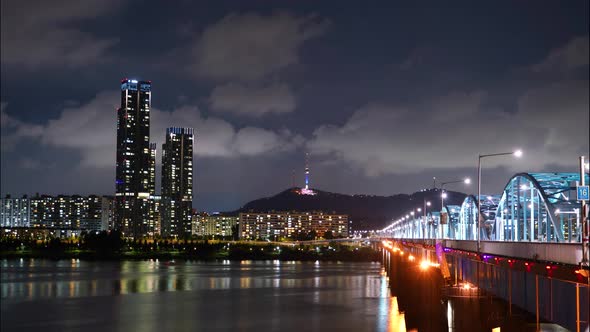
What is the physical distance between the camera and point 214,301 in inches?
3767

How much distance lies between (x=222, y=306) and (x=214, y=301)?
5994 millimetres

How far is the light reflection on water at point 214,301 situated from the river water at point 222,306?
108mm

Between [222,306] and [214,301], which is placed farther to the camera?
[214,301]

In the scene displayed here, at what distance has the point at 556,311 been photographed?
24438 millimetres

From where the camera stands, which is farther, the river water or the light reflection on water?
the light reflection on water

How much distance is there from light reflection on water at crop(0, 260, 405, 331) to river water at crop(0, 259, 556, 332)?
→ 0.35 ft

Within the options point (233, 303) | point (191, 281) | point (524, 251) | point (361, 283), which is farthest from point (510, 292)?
point (191, 281)

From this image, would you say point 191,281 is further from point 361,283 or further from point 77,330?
point 77,330

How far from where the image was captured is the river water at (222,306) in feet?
220

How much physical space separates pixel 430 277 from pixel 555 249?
16.5 m

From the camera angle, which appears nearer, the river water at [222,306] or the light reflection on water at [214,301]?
the river water at [222,306]

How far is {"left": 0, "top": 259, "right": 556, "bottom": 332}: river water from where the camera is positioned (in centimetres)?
6700

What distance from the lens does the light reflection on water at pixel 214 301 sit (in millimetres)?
73562

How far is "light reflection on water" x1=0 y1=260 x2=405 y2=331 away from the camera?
73562 mm
